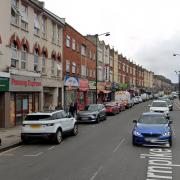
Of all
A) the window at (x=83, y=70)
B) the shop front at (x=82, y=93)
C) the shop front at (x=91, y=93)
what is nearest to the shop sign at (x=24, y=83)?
the shop front at (x=82, y=93)

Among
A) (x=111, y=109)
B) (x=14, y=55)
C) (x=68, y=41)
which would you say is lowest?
(x=111, y=109)

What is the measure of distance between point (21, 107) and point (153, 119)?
12.4 meters

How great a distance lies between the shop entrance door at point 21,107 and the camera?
2642 cm

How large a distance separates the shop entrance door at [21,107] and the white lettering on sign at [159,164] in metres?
13.6

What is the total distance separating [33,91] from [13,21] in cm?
588

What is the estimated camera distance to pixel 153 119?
17.7 meters

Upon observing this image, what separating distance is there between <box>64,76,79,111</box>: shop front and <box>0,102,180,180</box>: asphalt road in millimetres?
20832

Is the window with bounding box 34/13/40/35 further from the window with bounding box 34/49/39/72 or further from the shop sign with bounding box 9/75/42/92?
the shop sign with bounding box 9/75/42/92

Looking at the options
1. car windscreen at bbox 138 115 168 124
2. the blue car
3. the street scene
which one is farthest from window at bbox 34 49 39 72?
the blue car

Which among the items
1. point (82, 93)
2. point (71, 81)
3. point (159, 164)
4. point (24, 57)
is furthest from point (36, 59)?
point (159, 164)

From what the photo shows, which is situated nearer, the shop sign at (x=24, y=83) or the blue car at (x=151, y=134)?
the blue car at (x=151, y=134)

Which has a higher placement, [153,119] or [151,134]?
[153,119]

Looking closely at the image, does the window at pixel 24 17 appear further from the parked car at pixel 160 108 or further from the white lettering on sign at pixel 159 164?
the white lettering on sign at pixel 159 164

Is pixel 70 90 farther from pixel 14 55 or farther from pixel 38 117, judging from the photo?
pixel 38 117
